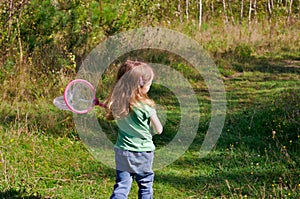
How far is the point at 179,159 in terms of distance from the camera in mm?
5594

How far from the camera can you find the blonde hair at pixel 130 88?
3558mm

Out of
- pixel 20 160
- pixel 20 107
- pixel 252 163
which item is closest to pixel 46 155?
pixel 20 160

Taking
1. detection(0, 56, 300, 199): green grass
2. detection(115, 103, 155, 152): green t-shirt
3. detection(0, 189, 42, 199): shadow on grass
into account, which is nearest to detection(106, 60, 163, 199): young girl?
detection(115, 103, 155, 152): green t-shirt

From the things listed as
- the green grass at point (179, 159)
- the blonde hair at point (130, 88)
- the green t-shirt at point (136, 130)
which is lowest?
the green grass at point (179, 159)

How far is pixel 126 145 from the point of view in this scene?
11.7 feet

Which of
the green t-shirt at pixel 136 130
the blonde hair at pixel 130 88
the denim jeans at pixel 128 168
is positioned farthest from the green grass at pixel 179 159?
the blonde hair at pixel 130 88

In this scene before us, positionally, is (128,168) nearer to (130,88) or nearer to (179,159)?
Answer: (130,88)

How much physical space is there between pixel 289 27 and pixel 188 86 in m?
5.75

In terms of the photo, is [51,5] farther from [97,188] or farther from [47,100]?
[97,188]

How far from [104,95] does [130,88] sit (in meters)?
3.95

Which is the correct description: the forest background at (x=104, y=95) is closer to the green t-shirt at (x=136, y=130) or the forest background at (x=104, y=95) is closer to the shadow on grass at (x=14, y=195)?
the shadow on grass at (x=14, y=195)

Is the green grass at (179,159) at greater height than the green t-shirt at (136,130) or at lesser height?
lesser

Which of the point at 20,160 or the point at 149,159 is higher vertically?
the point at 149,159

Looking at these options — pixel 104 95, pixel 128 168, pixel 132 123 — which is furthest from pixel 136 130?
pixel 104 95
